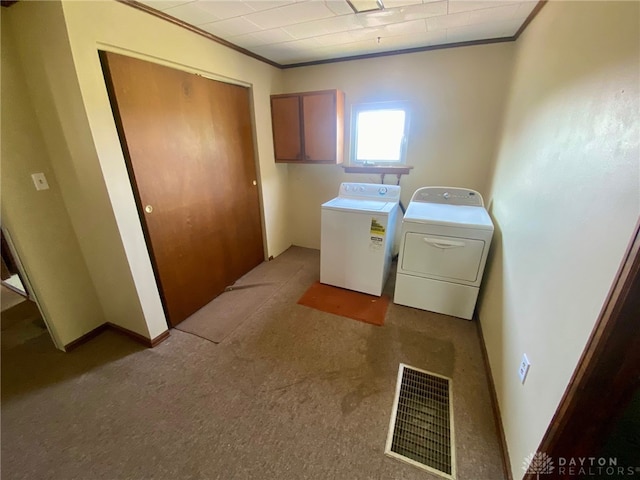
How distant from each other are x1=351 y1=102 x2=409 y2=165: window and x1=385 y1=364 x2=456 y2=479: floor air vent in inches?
87.3

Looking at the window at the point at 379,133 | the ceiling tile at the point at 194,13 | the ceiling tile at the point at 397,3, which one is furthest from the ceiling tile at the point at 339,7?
the window at the point at 379,133

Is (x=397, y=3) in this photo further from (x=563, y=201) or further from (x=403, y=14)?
(x=563, y=201)

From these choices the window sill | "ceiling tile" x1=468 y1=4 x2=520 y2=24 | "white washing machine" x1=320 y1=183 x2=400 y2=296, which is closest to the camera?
"ceiling tile" x1=468 y1=4 x2=520 y2=24

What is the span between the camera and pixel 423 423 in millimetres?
1455

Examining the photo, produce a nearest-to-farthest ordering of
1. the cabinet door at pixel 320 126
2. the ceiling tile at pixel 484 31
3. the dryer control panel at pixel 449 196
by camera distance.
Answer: the ceiling tile at pixel 484 31 → the dryer control panel at pixel 449 196 → the cabinet door at pixel 320 126

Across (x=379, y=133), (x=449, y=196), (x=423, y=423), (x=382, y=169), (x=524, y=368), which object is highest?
(x=379, y=133)

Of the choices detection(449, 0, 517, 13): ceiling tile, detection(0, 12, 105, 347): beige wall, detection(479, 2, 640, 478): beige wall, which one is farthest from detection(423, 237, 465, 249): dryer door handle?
detection(0, 12, 105, 347): beige wall

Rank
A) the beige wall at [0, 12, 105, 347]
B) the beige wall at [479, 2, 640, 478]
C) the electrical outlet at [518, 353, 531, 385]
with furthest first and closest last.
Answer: the beige wall at [0, 12, 105, 347], the electrical outlet at [518, 353, 531, 385], the beige wall at [479, 2, 640, 478]

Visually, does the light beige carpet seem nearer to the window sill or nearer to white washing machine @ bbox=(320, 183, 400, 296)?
white washing machine @ bbox=(320, 183, 400, 296)

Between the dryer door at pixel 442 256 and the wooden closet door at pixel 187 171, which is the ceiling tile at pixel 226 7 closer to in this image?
the wooden closet door at pixel 187 171

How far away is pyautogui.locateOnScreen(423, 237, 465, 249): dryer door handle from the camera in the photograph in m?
2.10

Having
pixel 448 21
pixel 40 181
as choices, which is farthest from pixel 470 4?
pixel 40 181

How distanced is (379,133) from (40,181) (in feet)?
9.64

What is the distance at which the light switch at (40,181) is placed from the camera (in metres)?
1.71
